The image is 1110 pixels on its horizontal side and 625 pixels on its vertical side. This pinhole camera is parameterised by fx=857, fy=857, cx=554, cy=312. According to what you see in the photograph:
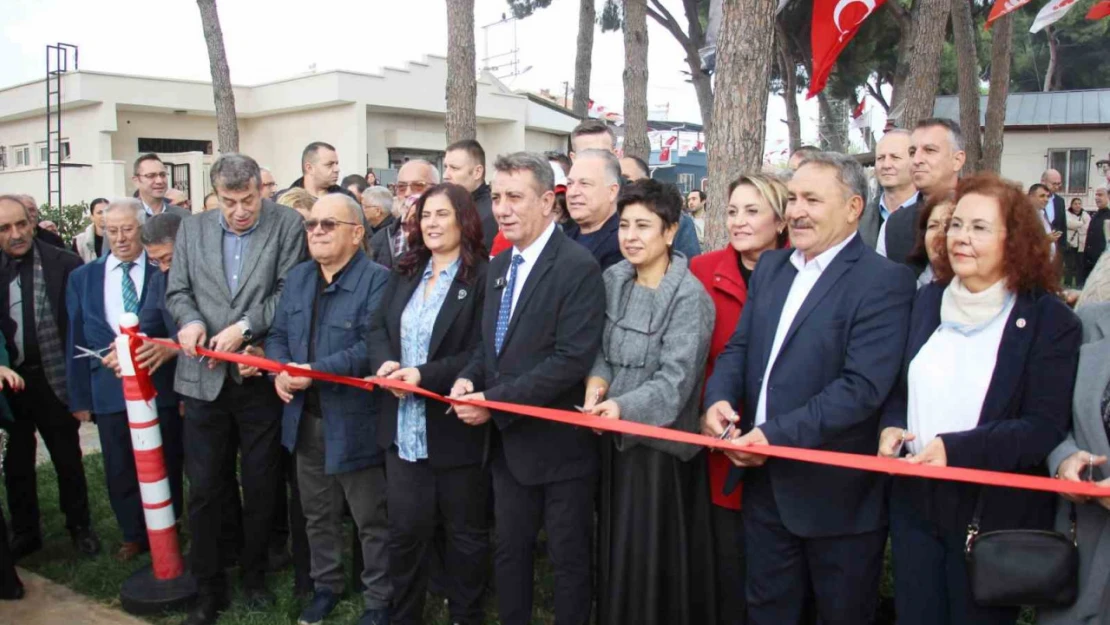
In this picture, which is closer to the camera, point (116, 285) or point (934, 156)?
point (934, 156)

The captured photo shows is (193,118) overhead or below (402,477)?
overhead

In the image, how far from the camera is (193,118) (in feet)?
81.5

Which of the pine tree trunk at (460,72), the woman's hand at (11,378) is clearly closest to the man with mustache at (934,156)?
the woman's hand at (11,378)

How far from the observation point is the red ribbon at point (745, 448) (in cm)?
253

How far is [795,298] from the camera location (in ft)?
10.3

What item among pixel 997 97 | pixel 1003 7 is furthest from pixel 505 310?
pixel 997 97

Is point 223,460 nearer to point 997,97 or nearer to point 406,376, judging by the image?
point 406,376

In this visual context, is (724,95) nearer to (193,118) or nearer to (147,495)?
(147,495)

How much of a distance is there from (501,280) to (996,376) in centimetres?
194

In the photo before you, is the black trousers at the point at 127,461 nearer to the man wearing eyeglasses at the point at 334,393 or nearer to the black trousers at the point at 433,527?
the man wearing eyeglasses at the point at 334,393

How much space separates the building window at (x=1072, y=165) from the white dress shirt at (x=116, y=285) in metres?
29.6

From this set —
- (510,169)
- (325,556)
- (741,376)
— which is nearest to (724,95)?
(510,169)

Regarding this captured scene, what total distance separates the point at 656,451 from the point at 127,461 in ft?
10.8

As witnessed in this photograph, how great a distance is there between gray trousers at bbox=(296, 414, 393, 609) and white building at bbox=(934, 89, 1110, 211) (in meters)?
27.6
